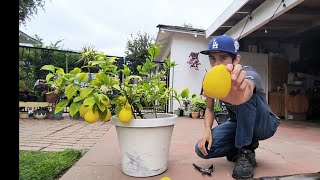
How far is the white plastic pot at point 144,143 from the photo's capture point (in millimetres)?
1685

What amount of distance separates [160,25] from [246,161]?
19.4ft

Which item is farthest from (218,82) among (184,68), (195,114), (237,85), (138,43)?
(138,43)

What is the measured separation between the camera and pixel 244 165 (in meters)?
1.74

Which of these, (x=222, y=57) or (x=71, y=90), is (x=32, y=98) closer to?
(x=71, y=90)

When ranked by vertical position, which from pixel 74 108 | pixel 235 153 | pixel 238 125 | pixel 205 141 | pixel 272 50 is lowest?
pixel 235 153

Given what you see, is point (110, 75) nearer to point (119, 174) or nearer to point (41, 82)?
point (119, 174)

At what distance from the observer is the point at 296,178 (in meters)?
0.96

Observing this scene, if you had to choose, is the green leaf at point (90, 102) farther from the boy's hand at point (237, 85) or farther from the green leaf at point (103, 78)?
the boy's hand at point (237, 85)

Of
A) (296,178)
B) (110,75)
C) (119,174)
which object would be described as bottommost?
(119,174)

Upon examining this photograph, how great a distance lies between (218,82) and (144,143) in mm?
963

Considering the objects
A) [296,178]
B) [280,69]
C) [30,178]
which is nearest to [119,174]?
[30,178]

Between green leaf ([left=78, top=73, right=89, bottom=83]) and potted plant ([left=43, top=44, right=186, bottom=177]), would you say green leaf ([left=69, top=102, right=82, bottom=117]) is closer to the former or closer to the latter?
potted plant ([left=43, top=44, right=186, bottom=177])
